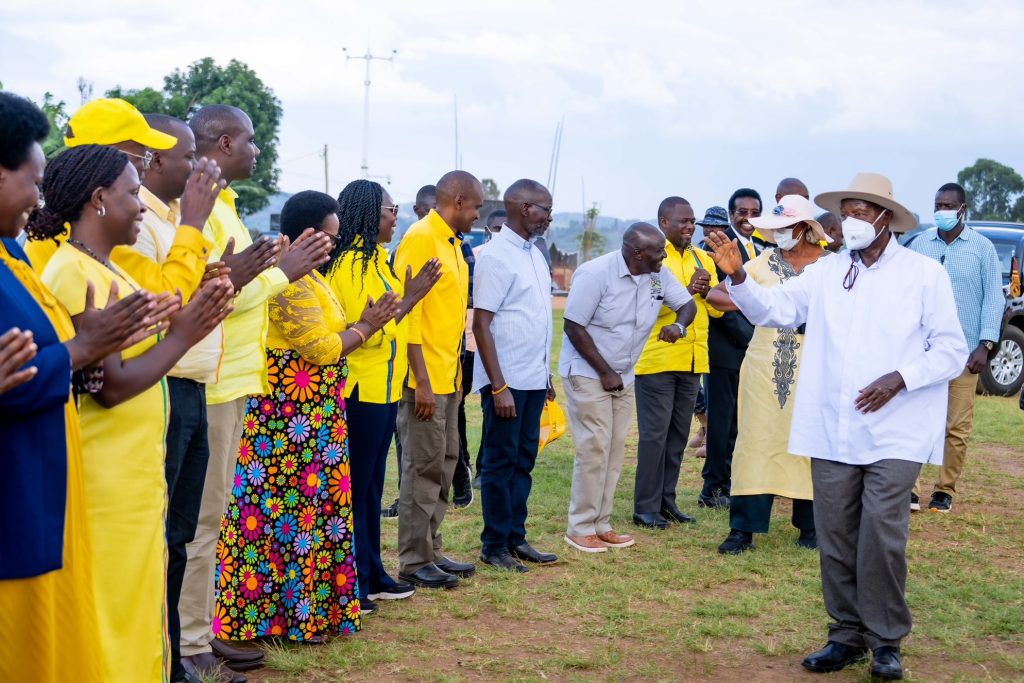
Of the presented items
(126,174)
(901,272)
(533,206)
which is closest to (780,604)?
(901,272)

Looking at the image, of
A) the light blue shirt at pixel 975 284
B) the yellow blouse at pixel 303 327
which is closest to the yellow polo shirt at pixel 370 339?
the yellow blouse at pixel 303 327

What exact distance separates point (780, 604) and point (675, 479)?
213 cm

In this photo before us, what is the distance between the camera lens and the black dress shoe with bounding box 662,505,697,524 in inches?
310

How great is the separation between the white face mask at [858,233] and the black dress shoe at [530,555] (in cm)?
276

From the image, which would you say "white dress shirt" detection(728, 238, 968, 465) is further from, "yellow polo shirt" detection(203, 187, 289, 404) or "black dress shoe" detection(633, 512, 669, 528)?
"black dress shoe" detection(633, 512, 669, 528)

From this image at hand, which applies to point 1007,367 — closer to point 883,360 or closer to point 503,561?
point 503,561

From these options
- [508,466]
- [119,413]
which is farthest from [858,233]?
[119,413]

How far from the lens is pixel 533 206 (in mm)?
6383

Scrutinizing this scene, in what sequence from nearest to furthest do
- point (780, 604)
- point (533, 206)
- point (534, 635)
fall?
point (534, 635), point (780, 604), point (533, 206)

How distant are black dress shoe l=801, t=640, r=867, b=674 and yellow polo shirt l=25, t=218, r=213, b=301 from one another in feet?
10.5

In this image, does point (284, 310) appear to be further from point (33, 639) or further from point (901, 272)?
point (901, 272)

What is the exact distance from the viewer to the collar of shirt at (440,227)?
6.01 metres

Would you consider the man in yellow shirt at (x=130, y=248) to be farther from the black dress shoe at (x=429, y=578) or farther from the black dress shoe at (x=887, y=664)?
the black dress shoe at (x=887, y=664)

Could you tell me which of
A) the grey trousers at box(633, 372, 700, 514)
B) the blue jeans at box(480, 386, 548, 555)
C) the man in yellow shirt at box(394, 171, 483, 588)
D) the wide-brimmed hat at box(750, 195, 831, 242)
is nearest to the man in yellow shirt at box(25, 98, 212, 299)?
the man in yellow shirt at box(394, 171, 483, 588)
